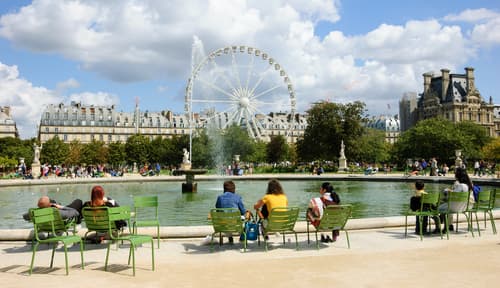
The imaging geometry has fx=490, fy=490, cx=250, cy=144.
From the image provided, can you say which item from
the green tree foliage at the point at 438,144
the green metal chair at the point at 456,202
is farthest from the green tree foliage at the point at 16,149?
the green metal chair at the point at 456,202

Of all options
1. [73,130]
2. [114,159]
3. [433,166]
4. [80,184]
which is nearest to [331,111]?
[433,166]

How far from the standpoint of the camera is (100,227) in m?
8.01

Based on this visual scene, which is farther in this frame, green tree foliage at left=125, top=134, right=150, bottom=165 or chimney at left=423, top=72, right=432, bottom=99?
chimney at left=423, top=72, right=432, bottom=99

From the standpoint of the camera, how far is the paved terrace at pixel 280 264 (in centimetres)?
633

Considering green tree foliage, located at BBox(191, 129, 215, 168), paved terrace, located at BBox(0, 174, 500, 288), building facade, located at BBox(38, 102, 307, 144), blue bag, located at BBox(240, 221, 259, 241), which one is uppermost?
building facade, located at BBox(38, 102, 307, 144)

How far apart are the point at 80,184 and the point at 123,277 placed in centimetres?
3036

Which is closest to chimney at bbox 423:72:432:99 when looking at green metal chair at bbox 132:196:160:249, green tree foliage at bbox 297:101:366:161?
green tree foliage at bbox 297:101:366:161

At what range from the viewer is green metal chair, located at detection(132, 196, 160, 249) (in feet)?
29.8

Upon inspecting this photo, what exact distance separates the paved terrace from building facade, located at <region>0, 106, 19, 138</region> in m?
115

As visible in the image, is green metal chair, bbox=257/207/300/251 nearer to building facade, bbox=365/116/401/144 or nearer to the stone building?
the stone building

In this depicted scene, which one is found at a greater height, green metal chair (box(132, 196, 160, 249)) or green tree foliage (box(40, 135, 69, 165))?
green tree foliage (box(40, 135, 69, 165))

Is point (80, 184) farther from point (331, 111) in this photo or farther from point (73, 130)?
point (73, 130)

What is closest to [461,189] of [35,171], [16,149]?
[35,171]

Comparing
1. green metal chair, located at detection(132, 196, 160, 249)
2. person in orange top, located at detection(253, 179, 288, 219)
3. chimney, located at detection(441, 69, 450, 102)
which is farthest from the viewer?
chimney, located at detection(441, 69, 450, 102)
